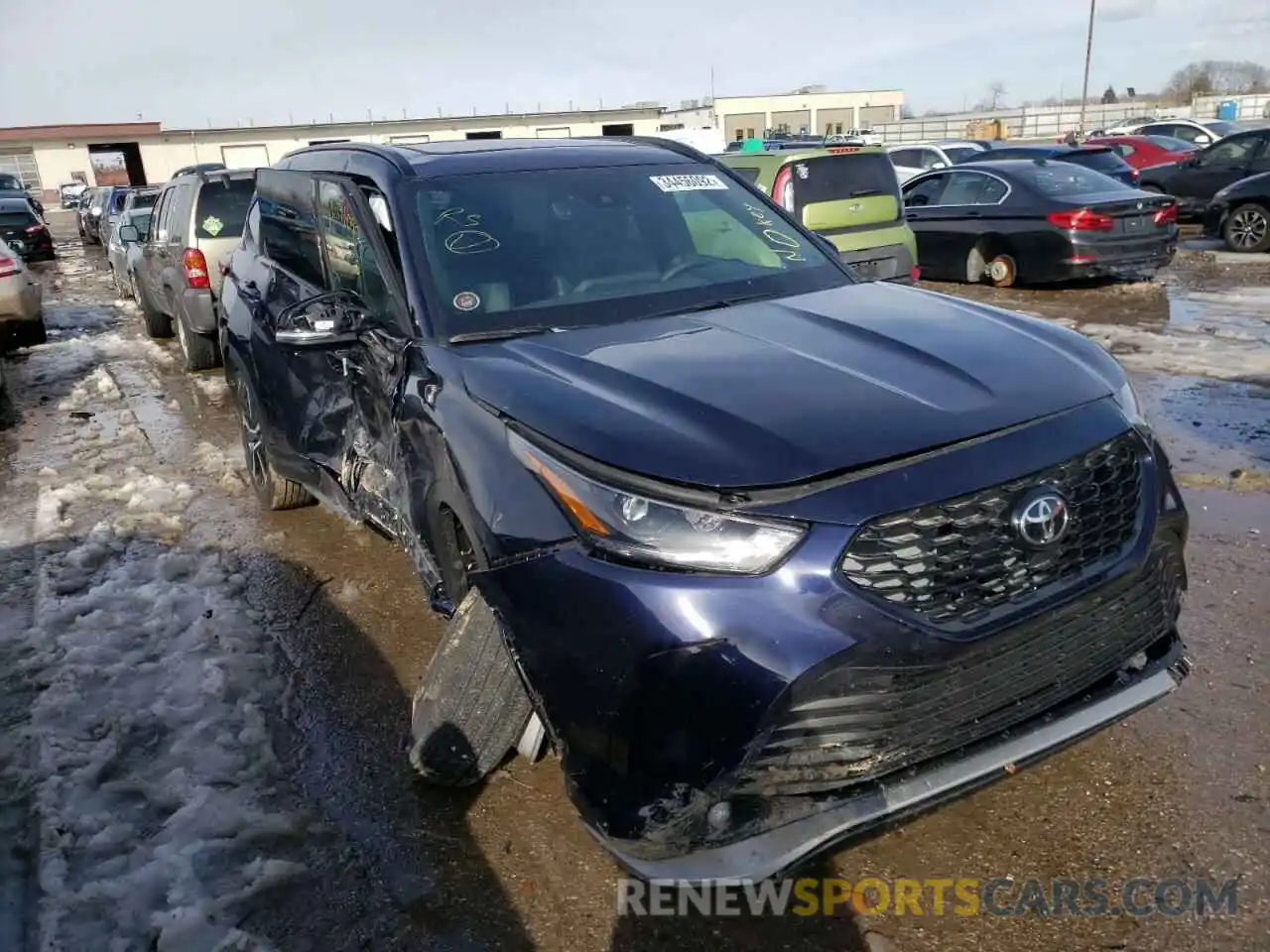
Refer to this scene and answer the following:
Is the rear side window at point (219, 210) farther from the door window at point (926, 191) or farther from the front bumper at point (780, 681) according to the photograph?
the front bumper at point (780, 681)

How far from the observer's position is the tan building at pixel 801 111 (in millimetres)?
59625

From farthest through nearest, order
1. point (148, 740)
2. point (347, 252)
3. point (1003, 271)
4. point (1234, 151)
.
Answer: point (1234, 151), point (1003, 271), point (347, 252), point (148, 740)

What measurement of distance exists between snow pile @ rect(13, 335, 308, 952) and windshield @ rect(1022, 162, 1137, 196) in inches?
398

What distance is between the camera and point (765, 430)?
91.5 inches

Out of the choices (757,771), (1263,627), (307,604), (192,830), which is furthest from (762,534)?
(307,604)

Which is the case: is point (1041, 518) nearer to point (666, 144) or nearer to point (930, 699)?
point (930, 699)

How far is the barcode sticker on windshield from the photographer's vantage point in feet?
13.2

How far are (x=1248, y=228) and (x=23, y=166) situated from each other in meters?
60.3

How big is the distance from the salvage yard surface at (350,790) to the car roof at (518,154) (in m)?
1.90

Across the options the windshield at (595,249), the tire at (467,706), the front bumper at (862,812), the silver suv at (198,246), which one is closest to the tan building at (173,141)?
the silver suv at (198,246)

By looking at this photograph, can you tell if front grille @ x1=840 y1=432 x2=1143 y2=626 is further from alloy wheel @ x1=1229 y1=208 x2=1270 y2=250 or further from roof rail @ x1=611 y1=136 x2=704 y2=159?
alloy wheel @ x1=1229 y1=208 x2=1270 y2=250

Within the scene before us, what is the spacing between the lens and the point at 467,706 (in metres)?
2.94

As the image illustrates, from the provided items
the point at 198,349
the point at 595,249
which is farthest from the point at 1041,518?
the point at 198,349

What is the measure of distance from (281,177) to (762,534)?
12.5 feet
